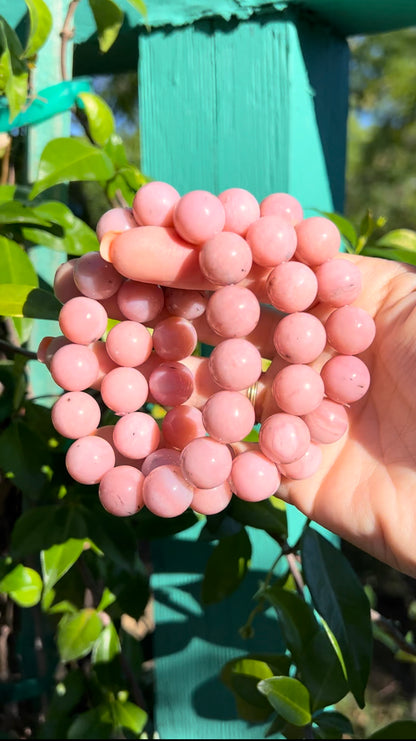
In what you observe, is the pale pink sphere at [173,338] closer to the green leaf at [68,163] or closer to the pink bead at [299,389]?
the pink bead at [299,389]

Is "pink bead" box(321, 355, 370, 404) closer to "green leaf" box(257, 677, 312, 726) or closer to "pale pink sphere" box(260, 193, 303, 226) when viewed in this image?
"pale pink sphere" box(260, 193, 303, 226)

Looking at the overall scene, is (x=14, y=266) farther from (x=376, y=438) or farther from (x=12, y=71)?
(x=376, y=438)

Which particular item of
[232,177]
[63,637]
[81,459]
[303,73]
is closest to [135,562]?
[63,637]

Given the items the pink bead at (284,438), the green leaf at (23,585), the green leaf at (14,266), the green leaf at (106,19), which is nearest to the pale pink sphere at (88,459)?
the pink bead at (284,438)

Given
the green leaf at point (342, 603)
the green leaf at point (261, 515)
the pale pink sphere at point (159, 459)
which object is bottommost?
the green leaf at point (342, 603)

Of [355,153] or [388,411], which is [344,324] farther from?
[355,153]

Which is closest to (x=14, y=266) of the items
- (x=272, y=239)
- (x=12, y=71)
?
(x=12, y=71)

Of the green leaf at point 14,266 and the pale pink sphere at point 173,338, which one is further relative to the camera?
the green leaf at point 14,266
